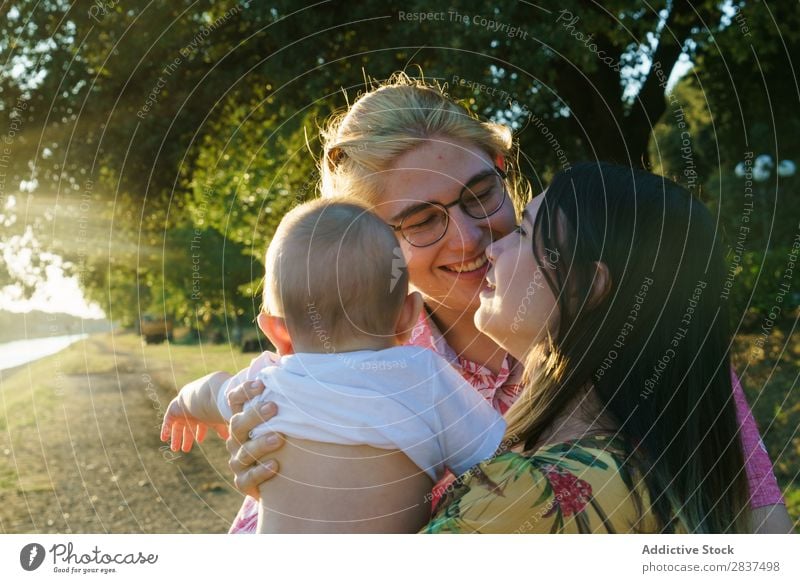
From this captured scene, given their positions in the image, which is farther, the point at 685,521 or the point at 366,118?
the point at 366,118

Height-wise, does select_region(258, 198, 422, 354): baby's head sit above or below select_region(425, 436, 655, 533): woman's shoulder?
above

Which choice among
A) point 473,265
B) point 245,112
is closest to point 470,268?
point 473,265

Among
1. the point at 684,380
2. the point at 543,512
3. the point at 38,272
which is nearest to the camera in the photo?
the point at 543,512

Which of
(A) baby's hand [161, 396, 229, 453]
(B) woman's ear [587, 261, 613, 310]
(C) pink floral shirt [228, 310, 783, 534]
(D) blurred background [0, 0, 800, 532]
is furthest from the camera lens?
(D) blurred background [0, 0, 800, 532]

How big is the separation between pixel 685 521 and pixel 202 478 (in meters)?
7.63

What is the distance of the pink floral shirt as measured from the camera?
2.36 m

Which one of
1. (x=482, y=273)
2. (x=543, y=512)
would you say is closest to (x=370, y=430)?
(x=543, y=512)

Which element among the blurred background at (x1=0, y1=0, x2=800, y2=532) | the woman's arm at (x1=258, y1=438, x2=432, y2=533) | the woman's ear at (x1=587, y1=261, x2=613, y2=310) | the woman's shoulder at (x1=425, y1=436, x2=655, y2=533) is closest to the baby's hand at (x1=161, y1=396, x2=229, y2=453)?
the woman's arm at (x1=258, y1=438, x2=432, y2=533)

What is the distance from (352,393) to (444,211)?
0.89 metres

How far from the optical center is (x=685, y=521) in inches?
80.5

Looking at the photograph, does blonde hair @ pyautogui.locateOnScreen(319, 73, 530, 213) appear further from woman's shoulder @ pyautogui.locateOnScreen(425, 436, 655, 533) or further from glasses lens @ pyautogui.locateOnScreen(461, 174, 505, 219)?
woman's shoulder @ pyautogui.locateOnScreen(425, 436, 655, 533)

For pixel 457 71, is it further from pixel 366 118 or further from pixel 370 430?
pixel 370 430

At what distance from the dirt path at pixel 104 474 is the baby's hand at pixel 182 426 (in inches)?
65.0

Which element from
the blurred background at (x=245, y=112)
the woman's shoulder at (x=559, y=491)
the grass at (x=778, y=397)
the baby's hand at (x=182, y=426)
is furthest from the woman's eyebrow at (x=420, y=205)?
the grass at (x=778, y=397)
